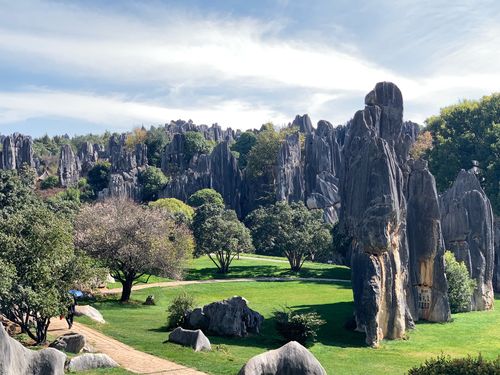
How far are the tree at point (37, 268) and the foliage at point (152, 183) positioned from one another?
70.5 m

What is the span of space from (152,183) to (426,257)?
67.9m

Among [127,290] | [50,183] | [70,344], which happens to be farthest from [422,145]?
[50,183]

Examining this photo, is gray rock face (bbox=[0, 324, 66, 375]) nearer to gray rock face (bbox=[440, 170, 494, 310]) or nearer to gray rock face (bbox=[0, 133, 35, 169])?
gray rock face (bbox=[440, 170, 494, 310])

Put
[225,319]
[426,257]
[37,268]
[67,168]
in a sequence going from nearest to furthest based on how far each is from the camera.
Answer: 1. [37,268]
2. [225,319]
3. [426,257]
4. [67,168]

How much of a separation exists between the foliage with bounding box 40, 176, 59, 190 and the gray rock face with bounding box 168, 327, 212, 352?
308 ft

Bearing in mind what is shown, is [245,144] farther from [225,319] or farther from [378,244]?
[225,319]

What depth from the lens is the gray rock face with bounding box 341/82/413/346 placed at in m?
26.0

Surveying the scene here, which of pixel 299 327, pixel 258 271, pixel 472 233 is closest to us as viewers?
pixel 299 327

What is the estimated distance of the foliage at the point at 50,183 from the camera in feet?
355

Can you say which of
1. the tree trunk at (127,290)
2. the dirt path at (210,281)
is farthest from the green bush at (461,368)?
the dirt path at (210,281)

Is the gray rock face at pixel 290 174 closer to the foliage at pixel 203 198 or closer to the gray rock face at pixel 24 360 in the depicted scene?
the foliage at pixel 203 198

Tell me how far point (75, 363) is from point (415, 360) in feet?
47.2

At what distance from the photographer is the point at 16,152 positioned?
117812mm

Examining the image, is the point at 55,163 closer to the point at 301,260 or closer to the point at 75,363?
the point at 301,260
